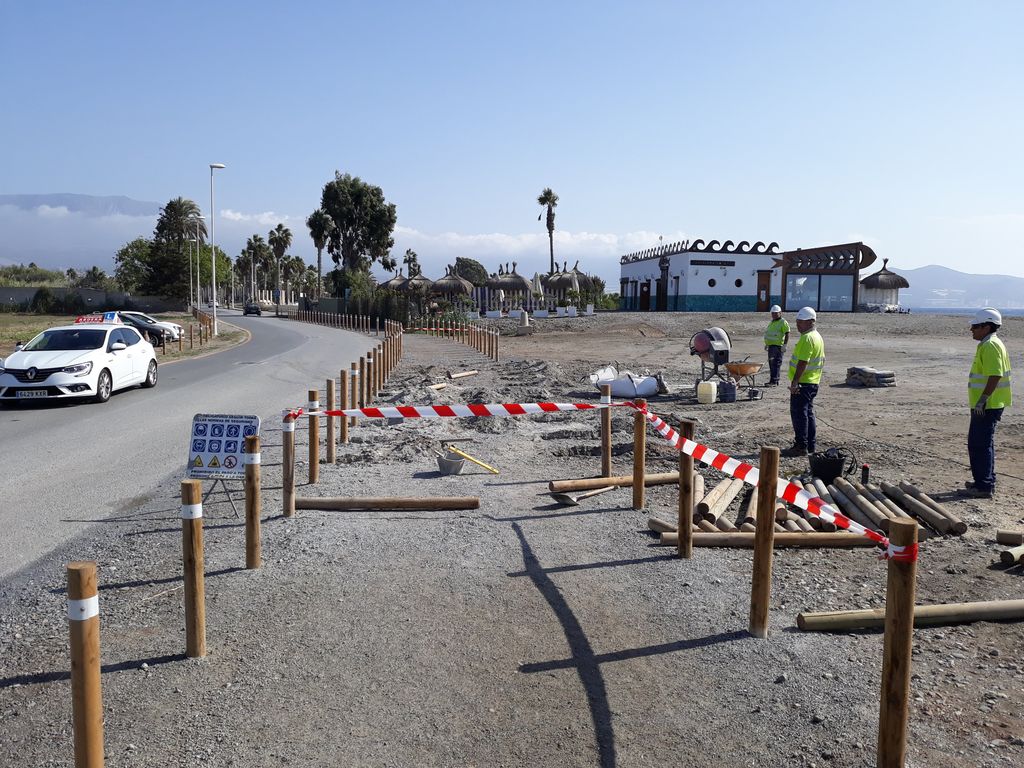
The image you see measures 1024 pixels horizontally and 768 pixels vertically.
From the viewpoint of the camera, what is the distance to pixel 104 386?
1617 cm

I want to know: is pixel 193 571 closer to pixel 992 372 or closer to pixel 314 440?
pixel 314 440

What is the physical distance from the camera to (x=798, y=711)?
4.25 metres

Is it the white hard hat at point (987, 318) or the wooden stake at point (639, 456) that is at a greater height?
the white hard hat at point (987, 318)

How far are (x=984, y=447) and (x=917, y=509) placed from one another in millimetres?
1634

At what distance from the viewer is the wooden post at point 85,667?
10.6 ft

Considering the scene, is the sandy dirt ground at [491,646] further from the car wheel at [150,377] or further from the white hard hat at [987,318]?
the car wheel at [150,377]

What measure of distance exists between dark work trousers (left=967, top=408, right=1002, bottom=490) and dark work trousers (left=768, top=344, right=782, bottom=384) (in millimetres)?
10159

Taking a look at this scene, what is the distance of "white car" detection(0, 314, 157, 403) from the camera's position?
15211mm

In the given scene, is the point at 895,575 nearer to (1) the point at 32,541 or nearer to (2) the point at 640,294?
(1) the point at 32,541

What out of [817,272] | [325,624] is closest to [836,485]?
[325,624]

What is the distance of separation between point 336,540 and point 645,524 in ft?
8.77

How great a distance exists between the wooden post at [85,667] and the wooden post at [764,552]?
3548 millimetres

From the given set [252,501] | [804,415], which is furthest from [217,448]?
[804,415]

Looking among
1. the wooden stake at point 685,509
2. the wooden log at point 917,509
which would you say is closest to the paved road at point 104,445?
the wooden stake at point 685,509
